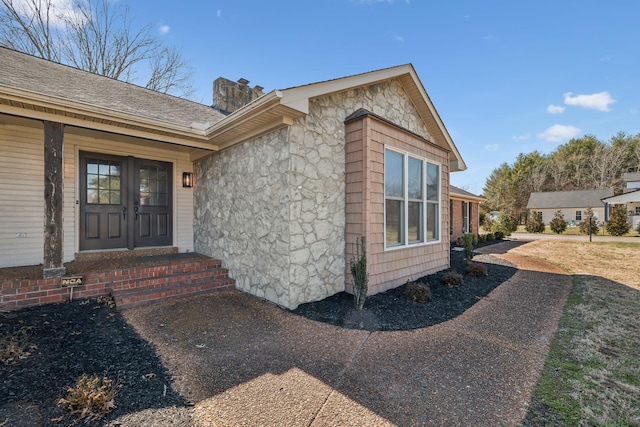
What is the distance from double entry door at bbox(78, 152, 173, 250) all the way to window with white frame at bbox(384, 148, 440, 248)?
510cm

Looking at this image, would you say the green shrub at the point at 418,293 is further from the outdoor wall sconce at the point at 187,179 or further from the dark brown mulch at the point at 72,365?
the outdoor wall sconce at the point at 187,179

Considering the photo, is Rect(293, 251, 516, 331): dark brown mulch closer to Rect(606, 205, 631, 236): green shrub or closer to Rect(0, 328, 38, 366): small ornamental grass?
Rect(0, 328, 38, 366): small ornamental grass

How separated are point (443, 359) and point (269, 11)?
32.7ft

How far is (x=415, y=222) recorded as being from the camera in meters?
6.13

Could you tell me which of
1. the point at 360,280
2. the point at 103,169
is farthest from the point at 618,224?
the point at 103,169

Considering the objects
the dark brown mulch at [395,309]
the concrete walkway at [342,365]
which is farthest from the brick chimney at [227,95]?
the dark brown mulch at [395,309]

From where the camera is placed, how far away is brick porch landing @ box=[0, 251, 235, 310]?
3973mm

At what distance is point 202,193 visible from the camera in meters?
6.58

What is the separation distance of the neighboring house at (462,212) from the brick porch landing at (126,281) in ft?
38.0

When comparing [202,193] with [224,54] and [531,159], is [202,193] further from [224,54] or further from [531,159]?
[531,159]

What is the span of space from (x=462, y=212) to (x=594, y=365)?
13814 mm

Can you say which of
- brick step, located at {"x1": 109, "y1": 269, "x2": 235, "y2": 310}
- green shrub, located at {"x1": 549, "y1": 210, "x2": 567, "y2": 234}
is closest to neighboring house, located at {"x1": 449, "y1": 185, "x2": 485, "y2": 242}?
green shrub, located at {"x1": 549, "y1": 210, "x2": 567, "y2": 234}

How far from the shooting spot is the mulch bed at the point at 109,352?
2.05 m

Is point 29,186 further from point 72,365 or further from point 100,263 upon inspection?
point 72,365
